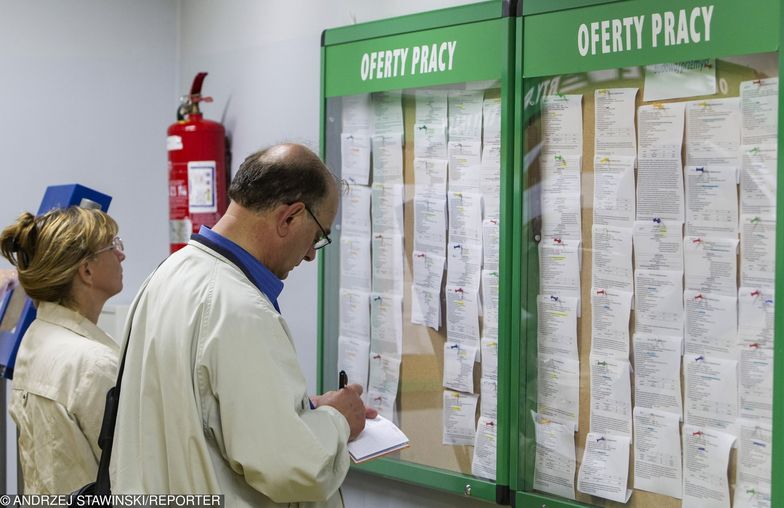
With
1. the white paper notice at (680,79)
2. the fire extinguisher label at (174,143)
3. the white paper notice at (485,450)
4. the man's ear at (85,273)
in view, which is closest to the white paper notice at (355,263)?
the white paper notice at (485,450)

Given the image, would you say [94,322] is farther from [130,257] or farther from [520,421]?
[130,257]

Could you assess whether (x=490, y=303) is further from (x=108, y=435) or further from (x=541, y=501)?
(x=108, y=435)

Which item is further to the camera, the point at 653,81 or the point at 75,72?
the point at 75,72

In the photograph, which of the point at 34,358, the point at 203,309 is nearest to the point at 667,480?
the point at 203,309

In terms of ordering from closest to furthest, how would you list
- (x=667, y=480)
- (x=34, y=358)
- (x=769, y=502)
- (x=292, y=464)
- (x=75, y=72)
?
(x=292, y=464) → (x=769, y=502) → (x=667, y=480) → (x=34, y=358) → (x=75, y=72)

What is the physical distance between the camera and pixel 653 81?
2141 mm

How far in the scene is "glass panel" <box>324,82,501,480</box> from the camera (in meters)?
2.51

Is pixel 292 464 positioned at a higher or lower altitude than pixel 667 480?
higher

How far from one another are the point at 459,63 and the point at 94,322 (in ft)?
4.00

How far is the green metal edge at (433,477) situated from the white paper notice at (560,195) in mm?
711

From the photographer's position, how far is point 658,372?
2.14 meters

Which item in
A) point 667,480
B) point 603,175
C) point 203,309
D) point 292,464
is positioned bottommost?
point 667,480

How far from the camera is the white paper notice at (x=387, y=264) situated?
2.74 meters

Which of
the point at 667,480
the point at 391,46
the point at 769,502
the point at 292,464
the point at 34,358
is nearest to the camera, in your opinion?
the point at 292,464
